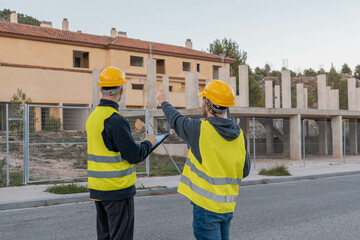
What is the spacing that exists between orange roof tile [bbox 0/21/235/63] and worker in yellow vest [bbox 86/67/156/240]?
33.6 m

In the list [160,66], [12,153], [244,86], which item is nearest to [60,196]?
[12,153]

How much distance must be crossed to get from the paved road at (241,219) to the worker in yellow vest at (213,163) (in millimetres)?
3157

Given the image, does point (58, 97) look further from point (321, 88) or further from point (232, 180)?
point (232, 180)

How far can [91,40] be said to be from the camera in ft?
133

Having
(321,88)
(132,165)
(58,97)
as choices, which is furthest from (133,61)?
(132,165)

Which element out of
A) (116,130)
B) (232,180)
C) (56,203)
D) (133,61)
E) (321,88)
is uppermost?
(133,61)

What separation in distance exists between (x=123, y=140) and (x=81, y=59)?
39.1 metres

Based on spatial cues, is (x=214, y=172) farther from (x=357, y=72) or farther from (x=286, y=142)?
(x=357, y=72)

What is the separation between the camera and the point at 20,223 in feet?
24.7

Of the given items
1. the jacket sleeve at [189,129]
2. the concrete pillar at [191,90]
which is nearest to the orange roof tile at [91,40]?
the concrete pillar at [191,90]

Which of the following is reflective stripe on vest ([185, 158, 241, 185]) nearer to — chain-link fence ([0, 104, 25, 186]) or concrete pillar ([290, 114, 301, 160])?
chain-link fence ([0, 104, 25, 186])

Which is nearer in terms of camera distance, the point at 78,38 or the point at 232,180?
the point at 232,180

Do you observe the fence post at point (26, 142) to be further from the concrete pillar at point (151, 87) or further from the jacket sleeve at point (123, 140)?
the concrete pillar at point (151, 87)

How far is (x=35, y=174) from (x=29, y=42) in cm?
2432
